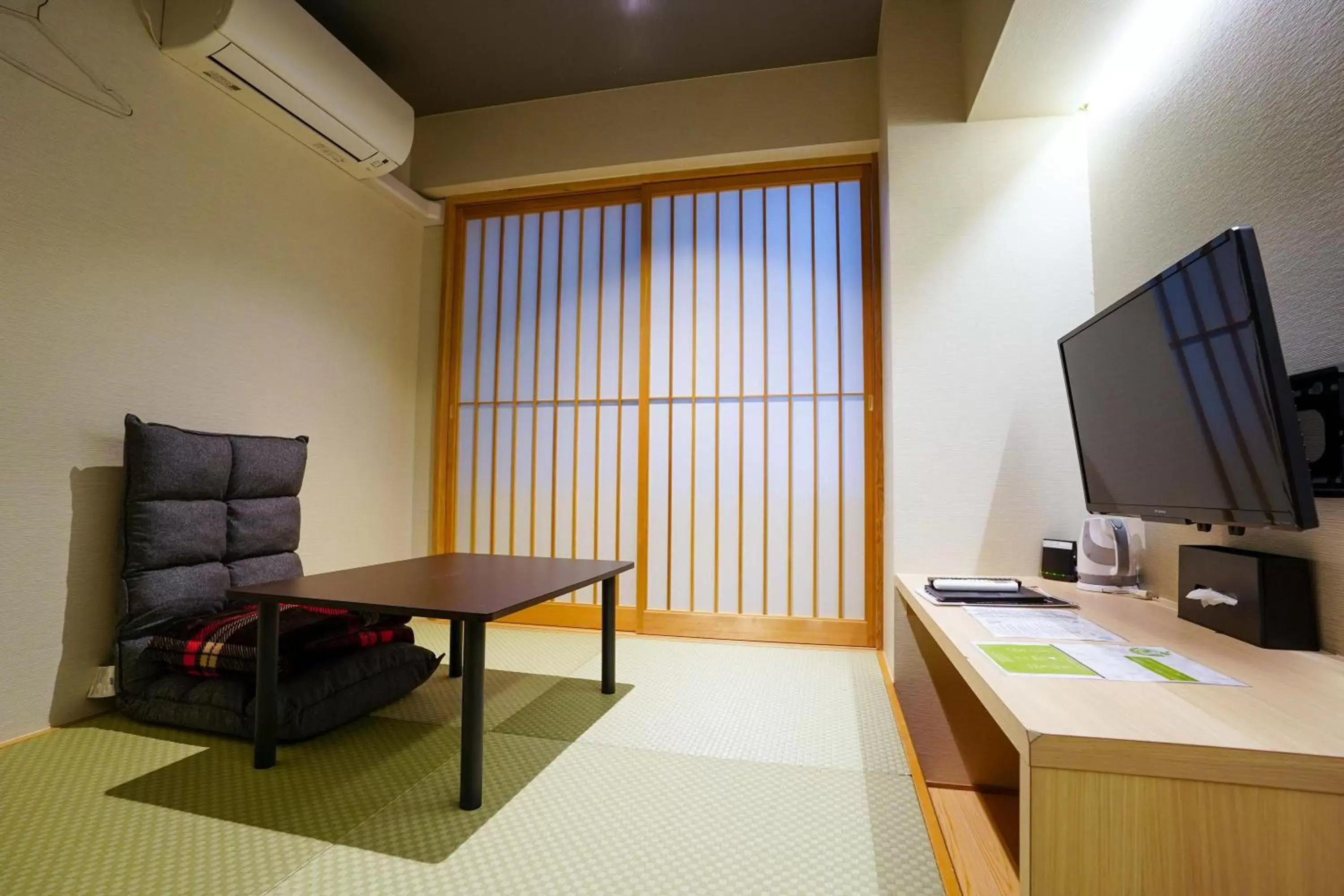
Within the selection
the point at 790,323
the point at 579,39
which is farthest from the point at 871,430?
the point at 579,39

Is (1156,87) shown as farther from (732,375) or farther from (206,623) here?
(206,623)

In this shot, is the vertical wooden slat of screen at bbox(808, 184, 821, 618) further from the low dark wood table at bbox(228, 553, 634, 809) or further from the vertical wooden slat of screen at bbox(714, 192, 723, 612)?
the low dark wood table at bbox(228, 553, 634, 809)

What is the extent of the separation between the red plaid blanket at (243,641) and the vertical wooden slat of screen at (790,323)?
1.83 meters

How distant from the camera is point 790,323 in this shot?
10.2ft

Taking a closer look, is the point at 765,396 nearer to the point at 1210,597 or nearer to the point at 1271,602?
the point at 1210,597

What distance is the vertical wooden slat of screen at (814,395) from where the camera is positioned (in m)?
2.99

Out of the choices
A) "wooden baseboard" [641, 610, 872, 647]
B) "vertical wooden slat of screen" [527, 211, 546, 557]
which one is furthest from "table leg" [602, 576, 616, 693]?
"vertical wooden slat of screen" [527, 211, 546, 557]

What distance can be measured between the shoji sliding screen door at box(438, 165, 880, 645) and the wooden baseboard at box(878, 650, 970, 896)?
919mm

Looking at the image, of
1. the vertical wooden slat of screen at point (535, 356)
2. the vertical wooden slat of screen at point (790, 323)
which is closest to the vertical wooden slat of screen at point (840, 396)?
the vertical wooden slat of screen at point (790, 323)

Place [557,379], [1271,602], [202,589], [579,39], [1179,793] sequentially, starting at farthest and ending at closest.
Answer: [557,379] < [579,39] < [202,589] < [1271,602] < [1179,793]

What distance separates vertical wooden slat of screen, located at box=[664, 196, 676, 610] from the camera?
124 inches

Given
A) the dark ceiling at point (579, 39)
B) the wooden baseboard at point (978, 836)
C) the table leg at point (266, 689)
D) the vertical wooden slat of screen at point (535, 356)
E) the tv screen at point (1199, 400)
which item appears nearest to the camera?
the tv screen at point (1199, 400)

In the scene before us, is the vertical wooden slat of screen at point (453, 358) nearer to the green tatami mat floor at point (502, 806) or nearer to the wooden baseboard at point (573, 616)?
the wooden baseboard at point (573, 616)

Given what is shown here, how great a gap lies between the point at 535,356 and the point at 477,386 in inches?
15.3
